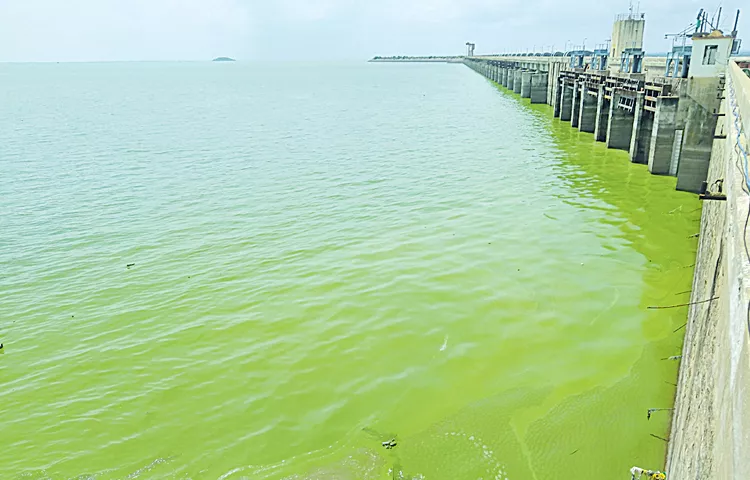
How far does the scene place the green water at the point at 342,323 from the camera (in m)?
10.4

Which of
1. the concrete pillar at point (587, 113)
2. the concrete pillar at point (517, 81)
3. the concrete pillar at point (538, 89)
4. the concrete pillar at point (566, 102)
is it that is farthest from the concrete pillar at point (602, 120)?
the concrete pillar at point (517, 81)

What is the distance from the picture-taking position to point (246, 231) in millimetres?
22172

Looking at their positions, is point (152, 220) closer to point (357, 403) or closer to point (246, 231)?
point (246, 231)

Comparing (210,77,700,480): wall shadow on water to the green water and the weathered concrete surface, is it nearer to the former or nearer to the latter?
the green water

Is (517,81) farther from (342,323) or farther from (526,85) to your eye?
(342,323)

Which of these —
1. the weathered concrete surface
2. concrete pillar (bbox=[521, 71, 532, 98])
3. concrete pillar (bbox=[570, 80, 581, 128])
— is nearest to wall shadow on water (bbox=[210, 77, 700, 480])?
concrete pillar (bbox=[570, 80, 581, 128])

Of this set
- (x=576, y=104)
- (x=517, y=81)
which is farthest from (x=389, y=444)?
(x=517, y=81)

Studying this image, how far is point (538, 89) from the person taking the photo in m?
72.2

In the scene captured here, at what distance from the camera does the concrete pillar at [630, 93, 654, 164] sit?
29.7 meters

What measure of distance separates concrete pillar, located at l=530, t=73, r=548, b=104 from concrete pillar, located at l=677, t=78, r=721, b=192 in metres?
49.2

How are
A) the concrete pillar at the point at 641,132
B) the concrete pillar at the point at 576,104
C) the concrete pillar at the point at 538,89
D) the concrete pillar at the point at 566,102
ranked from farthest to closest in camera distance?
the concrete pillar at the point at 538,89 → the concrete pillar at the point at 566,102 → the concrete pillar at the point at 576,104 → the concrete pillar at the point at 641,132

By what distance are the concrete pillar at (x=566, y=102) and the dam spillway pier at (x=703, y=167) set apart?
Answer: 0.10 metres

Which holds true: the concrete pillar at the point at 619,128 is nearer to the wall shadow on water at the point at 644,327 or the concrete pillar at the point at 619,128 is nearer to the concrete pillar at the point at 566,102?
the wall shadow on water at the point at 644,327

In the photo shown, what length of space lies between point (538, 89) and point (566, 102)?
21391 mm
